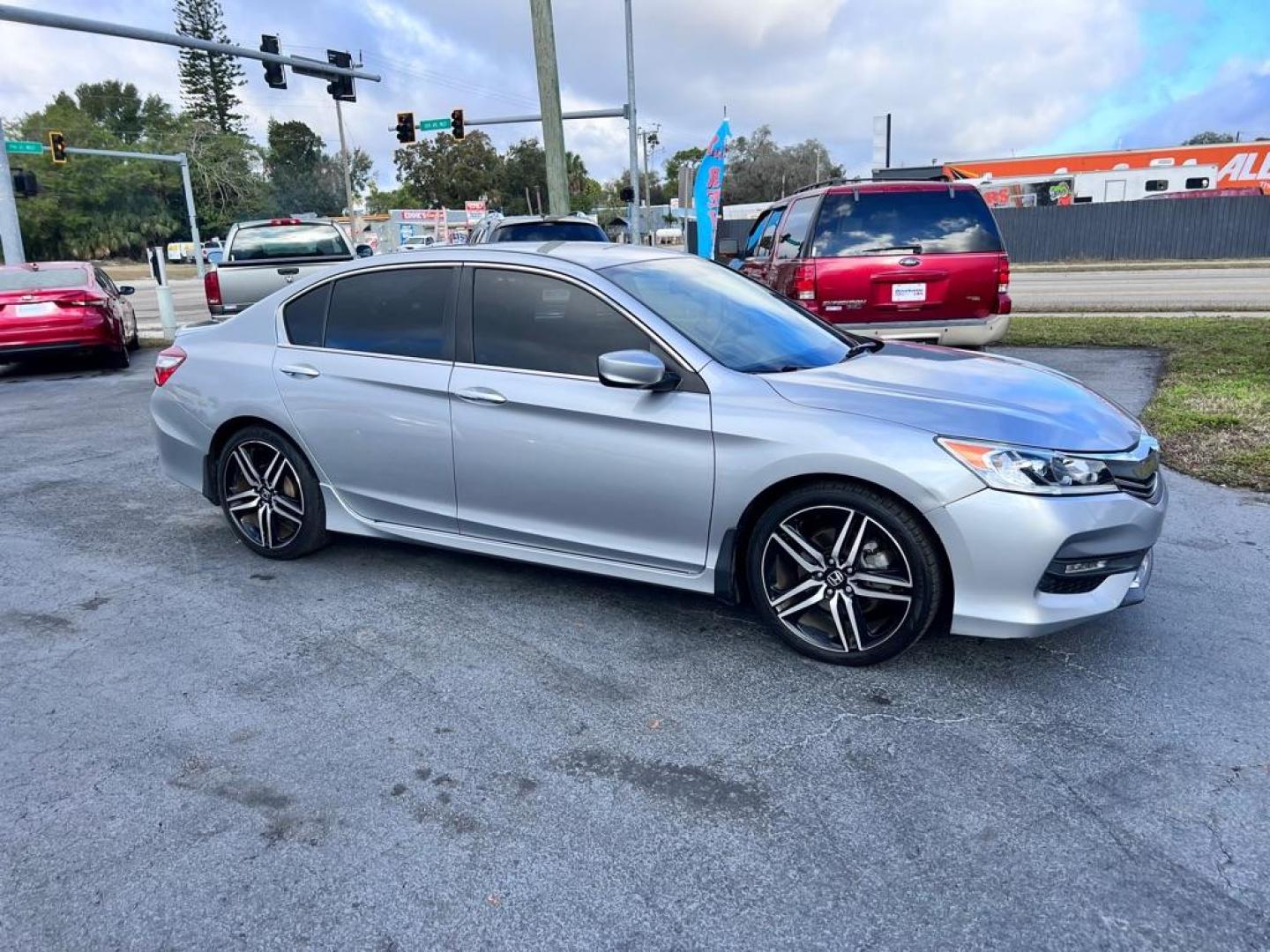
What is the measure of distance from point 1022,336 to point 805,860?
1075 centimetres

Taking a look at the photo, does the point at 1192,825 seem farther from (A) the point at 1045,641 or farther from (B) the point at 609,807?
(B) the point at 609,807

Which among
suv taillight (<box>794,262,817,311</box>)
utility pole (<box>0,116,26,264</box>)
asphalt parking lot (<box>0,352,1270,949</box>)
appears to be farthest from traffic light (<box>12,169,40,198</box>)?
asphalt parking lot (<box>0,352,1270,949</box>)

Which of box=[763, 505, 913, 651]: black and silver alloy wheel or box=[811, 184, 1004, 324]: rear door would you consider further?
box=[811, 184, 1004, 324]: rear door

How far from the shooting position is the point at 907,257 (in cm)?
796

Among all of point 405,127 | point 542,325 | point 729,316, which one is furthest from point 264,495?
point 405,127

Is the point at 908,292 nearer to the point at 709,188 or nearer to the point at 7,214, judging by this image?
the point at 709,188

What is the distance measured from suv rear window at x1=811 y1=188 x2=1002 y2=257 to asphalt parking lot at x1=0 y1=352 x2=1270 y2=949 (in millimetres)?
4094

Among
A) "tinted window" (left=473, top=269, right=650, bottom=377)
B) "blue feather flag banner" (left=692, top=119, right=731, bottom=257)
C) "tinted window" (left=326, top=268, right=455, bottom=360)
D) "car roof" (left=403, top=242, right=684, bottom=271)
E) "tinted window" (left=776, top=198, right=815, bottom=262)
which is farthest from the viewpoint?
"blue feather flag banner" (left=692, top=119, right=731, bottom=257)

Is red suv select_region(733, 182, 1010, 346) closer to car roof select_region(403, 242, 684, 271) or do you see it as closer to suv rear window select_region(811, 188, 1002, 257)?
suv rear window select_region(811, 188, 1002, 257)

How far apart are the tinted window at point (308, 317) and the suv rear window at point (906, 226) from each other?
183 inches

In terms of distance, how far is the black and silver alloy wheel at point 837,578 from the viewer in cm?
348

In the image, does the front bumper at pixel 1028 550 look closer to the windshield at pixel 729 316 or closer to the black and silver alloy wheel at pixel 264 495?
the windshield at pixel 729 316

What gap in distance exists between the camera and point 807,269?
805 centimetres

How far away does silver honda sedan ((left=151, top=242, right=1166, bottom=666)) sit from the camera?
3.33 meters
